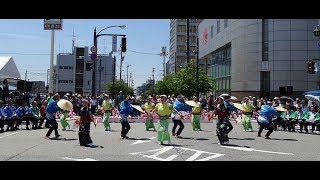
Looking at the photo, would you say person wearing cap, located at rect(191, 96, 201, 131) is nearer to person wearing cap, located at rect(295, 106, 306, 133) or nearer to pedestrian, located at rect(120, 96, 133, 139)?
pedestrian, located at rect(120, 96, 133, 139)

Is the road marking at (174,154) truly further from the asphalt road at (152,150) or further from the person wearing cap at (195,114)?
the person wearing cap at (195,114)

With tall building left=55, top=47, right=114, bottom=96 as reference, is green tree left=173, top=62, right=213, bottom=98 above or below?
below

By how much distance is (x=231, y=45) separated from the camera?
59375mm

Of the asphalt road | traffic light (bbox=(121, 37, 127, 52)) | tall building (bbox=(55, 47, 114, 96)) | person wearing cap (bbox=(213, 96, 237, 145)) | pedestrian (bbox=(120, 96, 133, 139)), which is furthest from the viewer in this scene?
tall building (bbox=(55, 47, 114, 96))

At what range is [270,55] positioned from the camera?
52969 millimetres

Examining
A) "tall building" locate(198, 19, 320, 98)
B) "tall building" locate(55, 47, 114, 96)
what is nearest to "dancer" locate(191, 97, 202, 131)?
"tall building" locate(198, 19, 320, 98)

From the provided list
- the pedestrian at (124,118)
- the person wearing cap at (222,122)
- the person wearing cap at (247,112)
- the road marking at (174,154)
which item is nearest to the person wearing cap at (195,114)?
the person wearing cap at (247,112)

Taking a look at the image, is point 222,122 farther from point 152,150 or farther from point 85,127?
point 85,127

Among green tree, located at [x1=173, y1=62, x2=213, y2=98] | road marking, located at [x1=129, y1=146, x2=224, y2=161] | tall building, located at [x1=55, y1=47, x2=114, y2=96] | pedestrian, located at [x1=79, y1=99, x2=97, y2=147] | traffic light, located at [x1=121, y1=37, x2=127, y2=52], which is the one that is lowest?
road marking, located at [x1=129, y1=146, x2=224, y2=161]

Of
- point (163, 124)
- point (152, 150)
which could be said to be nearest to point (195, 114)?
point (163, 124)

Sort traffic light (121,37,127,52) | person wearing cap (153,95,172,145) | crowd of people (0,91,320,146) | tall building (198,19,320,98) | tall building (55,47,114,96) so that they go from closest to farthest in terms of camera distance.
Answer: person wearing cap (153,95,172,145) → crowd of people (0,91,320,146) → traffic light (121,37,127,52) → tall building (198,19,320,98) → tall building (55,47,114,96)

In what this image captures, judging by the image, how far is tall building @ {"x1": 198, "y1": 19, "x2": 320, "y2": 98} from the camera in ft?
168
